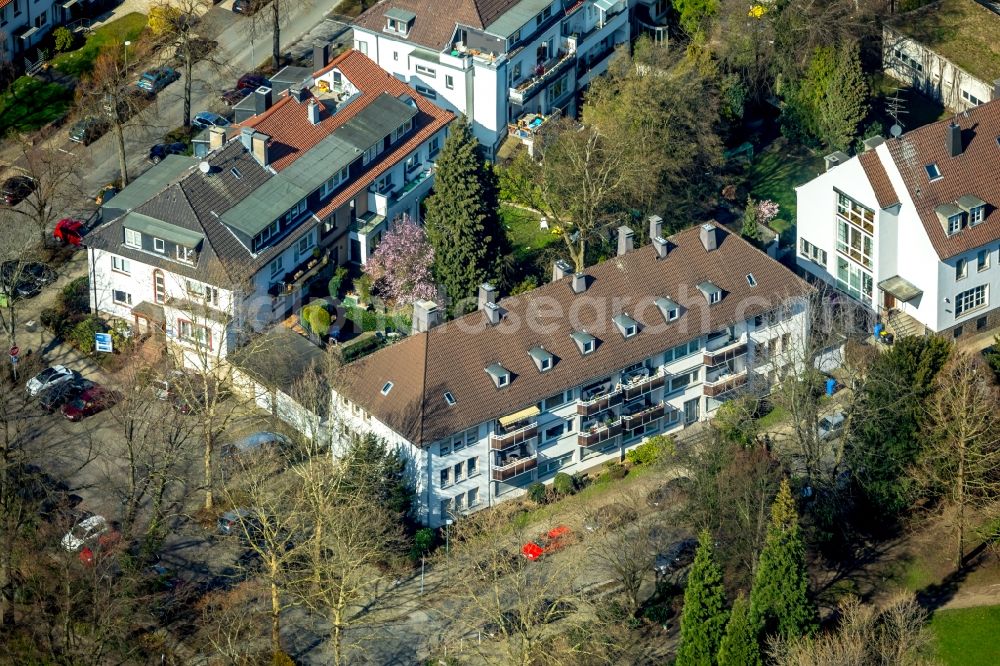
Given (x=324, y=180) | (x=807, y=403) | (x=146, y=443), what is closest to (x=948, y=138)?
(x=807, y=403)

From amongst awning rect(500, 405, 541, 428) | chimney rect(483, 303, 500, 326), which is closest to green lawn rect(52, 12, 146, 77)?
chimney rect(483, 303, 500, 326)

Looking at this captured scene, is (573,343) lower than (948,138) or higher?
lower

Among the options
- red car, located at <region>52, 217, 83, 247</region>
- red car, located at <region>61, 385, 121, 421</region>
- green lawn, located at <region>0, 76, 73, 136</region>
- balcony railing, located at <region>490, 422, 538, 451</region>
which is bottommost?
balcony railing, located at <region>490, 422, 538, 451</region>

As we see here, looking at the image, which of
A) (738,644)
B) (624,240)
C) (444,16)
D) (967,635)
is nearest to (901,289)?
(624,240)

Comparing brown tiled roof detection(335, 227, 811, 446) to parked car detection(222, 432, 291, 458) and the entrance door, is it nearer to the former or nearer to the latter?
the entrance door

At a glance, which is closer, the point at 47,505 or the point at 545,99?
the point at 47,505

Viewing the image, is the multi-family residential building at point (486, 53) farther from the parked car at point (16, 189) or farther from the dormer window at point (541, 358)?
the dormer window at point (541, 358)

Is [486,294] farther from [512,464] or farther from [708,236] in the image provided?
[708,236]

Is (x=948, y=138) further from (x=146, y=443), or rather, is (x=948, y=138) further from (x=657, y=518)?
(x=146, y=443)
